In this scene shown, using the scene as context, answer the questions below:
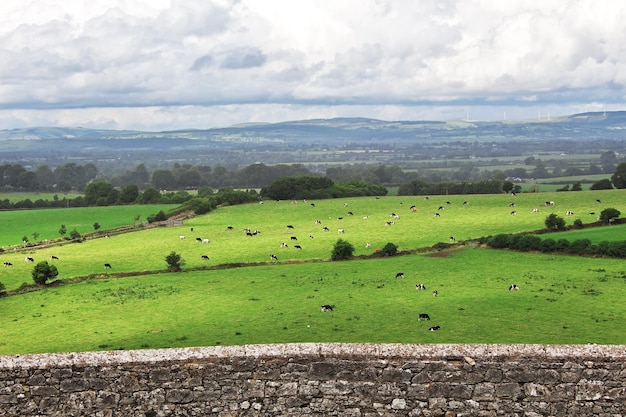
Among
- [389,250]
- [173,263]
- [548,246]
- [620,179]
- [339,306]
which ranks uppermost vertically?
[339,306]

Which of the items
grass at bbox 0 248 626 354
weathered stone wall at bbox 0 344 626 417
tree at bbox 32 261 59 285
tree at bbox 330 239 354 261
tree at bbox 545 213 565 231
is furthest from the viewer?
tree at bbox 545 213 565 231

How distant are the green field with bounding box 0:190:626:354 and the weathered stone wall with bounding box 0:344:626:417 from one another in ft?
43.7

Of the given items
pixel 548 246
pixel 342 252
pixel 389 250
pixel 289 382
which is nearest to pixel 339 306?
pixel 342 252

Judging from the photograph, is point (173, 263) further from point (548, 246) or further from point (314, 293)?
point (548, 246)

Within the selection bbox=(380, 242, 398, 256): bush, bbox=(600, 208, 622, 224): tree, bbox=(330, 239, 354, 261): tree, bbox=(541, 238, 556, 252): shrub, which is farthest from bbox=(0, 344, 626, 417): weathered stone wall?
bbox=(600, 208, 622, 224): tree

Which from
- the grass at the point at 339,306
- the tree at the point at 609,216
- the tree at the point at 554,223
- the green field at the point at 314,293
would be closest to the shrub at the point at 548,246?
the grass at the point at 339,306

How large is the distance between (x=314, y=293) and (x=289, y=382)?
25509 mm

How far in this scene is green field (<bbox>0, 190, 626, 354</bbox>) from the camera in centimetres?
2544

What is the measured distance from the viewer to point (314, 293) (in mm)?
35562

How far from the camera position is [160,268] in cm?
4841

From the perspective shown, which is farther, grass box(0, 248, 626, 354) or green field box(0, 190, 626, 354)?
green field box(0, 190, 626, 354)

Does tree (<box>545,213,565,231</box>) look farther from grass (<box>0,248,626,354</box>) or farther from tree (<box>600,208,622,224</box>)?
grass (<box>0,248,626,354</box>)

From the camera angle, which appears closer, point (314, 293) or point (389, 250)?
point (314, 293)

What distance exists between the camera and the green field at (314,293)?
25438 millimetres
